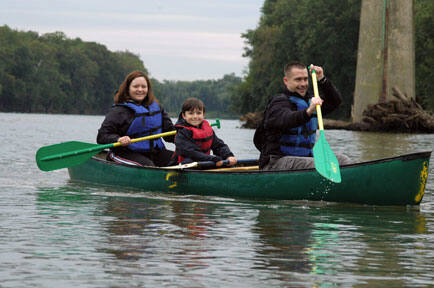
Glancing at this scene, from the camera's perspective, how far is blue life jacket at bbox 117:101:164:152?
30.8ft

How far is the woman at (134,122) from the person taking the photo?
931 cm

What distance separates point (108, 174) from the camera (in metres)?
9.84

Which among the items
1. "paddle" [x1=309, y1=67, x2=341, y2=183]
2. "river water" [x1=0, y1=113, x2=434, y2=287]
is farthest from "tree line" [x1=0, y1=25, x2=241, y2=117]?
"paddle" [x1=309, y1=67, x2=341, y2=183]

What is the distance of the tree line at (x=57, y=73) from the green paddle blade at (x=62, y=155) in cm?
7401

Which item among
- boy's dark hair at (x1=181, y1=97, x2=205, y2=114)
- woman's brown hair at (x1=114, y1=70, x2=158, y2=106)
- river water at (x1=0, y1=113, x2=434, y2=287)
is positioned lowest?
river water at (x1=0, y1=113, x2=434, y2=287)

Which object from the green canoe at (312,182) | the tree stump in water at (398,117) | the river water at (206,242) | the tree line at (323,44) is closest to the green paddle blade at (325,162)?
the green canoe at (312,182)

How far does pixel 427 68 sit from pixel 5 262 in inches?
1500

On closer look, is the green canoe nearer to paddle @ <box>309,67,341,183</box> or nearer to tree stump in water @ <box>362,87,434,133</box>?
paddle @ <box>309,67,341,183</box>

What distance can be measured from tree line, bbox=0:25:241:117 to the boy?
245 ft

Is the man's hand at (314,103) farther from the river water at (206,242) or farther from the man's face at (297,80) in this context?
the river water at (206,242)

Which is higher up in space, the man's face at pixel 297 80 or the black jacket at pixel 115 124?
the man's face at pixel 297 80

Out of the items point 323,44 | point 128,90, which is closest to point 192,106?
point 128,90

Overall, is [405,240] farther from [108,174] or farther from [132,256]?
[108,174]

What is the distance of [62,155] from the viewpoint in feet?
31.3
